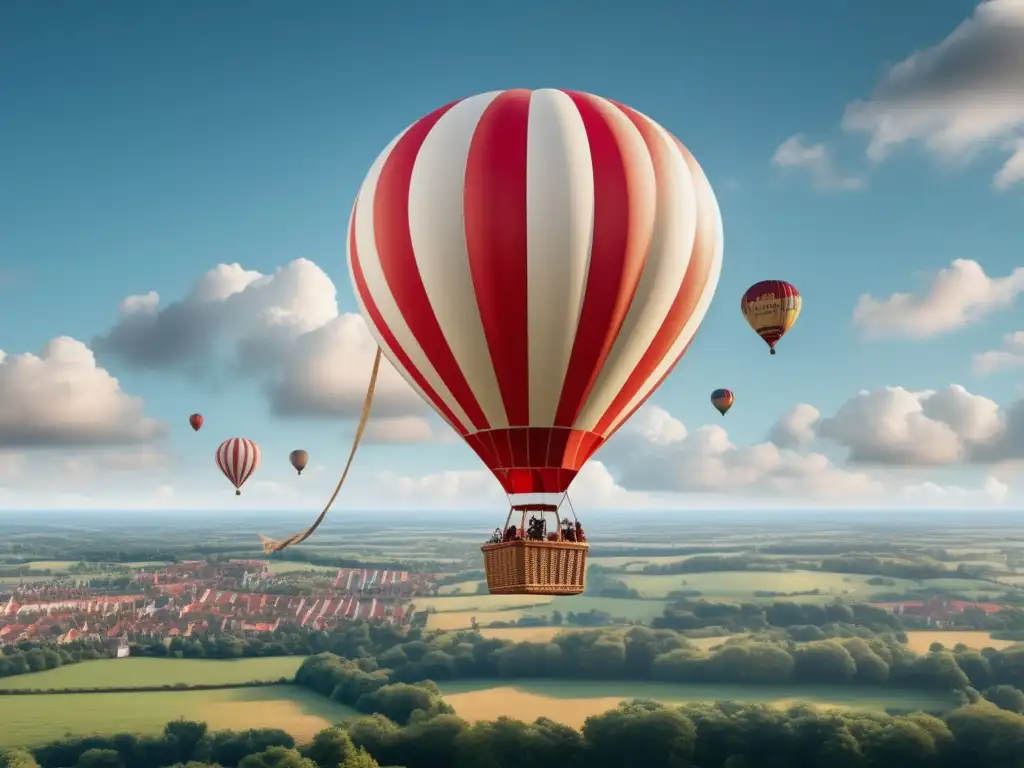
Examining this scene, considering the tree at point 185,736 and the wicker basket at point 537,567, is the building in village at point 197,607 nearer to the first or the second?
the tree at point 185,736

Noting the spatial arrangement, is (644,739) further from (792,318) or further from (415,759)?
(792,318)

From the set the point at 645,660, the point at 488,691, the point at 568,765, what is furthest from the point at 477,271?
the point at 645,660

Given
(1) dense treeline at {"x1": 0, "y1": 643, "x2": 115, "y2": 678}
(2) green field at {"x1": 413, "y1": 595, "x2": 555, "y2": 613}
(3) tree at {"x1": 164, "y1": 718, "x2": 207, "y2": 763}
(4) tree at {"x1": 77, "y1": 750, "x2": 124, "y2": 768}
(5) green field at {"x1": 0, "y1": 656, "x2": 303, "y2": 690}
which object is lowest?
(4) tree at {"x1": 77, "y1": 750, "x2": 124, "y2": 768}

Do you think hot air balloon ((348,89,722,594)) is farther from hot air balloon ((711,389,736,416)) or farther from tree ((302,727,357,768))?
tree ((302,727,357,768))

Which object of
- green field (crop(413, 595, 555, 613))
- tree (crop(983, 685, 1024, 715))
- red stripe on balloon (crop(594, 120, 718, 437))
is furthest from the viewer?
green field (crop(413, 595, 555, 613))

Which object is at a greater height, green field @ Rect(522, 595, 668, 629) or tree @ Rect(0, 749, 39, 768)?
green field @ Rect(522, 595, 668, 629)

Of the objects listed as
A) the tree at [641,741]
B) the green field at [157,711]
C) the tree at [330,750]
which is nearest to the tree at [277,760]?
the tree at [330,750]

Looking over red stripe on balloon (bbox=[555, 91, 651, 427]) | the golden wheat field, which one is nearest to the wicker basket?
red stripe on balloon (bbox=[555, 91, 651, 427])
